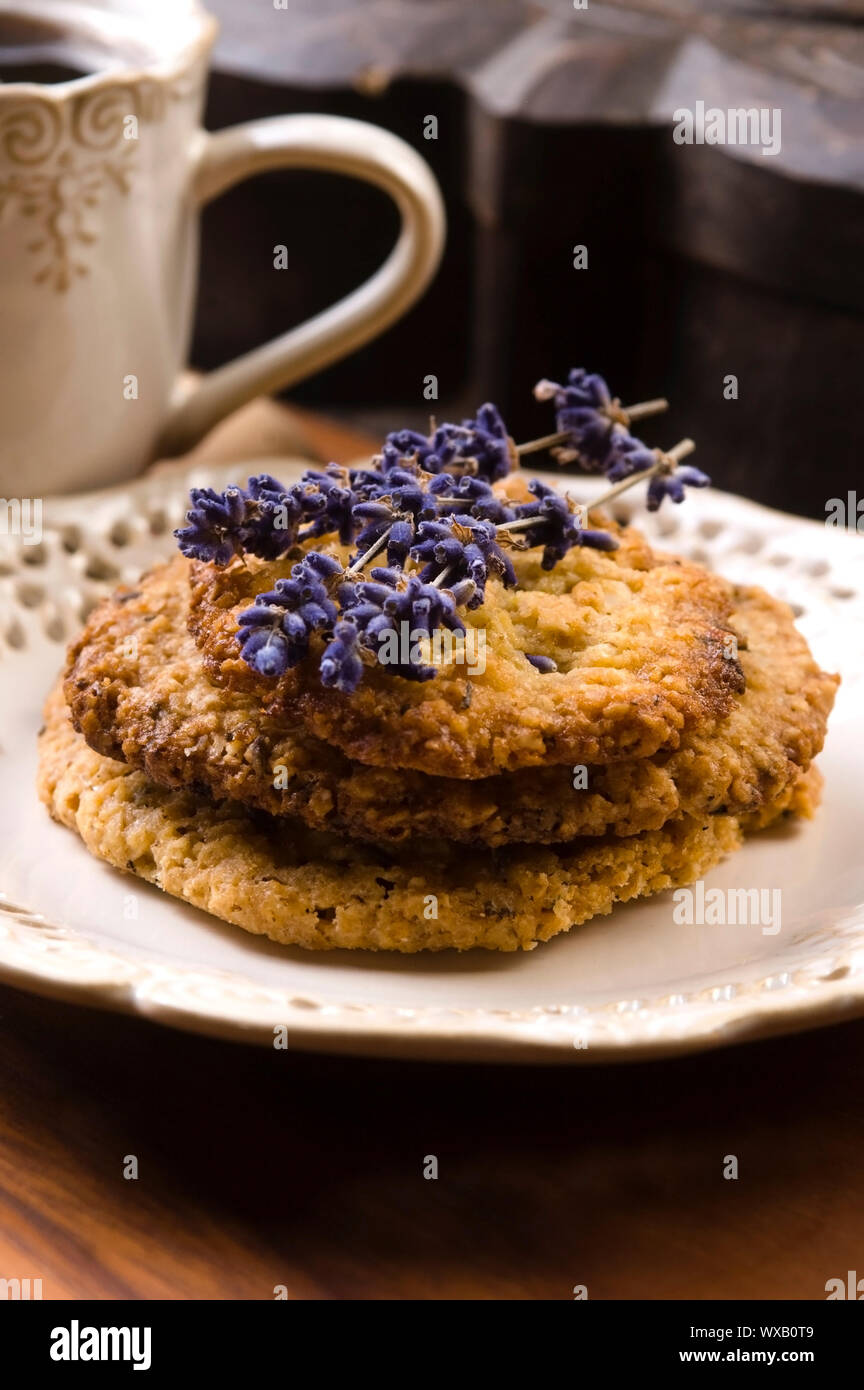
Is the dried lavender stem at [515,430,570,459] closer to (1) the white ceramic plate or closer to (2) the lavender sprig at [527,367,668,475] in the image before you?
(2) the lavender sprig at [527,367,668,475]

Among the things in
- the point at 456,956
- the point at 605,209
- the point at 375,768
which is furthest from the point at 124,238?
the point at 456,956

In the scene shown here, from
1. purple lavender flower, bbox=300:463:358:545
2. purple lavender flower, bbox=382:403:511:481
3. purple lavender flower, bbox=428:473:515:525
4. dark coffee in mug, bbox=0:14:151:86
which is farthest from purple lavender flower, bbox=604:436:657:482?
dark coffee in mug, bbox=0:14:151:86

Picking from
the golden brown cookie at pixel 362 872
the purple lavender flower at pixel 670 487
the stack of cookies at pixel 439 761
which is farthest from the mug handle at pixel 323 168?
the golden brown cookie at pixel 362 872

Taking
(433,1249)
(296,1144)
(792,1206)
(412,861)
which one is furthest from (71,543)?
(792,1206)

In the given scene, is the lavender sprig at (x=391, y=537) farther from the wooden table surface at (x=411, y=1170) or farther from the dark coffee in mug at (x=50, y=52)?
the dark coffee in mug at (x=50, y=52)

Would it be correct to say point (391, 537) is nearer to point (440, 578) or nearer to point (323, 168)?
point (440, 578)
